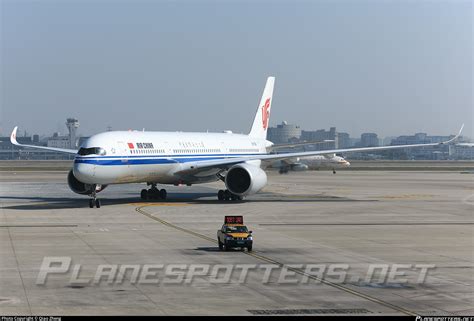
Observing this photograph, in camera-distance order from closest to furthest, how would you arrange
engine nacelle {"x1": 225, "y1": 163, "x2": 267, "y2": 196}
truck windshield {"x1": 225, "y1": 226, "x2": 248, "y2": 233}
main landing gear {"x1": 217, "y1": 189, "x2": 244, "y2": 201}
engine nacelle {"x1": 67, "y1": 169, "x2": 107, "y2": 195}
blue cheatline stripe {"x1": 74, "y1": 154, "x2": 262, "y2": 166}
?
truck windshield {"x1": 225, "y1": 226, "x2": 248, "y2": 233} < blue cheatline stripe {"x1": 74, "y1": 154, "x2": 262, "y2": 166} < engine nacelle {"x1": 67, "y1": 169, "x2": 107, "y2": 195} < engine nacelle {"x1": 225, "y1": 163, "x2": 267, "y2": 196} < main landing gear {"x1": 217, "y1": 189, "x2": 244, "y2": 201}

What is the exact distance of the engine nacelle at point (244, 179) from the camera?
54188 millimetres

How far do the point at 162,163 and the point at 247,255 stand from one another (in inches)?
1020

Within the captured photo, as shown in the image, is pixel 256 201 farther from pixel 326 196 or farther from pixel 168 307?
pixel 168 307

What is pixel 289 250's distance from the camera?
31.1 meters

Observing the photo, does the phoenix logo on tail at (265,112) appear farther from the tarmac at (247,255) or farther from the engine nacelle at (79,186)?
the engine nacelle at (79,186)

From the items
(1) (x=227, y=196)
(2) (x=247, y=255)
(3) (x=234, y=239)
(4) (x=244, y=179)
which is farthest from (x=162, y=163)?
(2) (x=247, y=255)

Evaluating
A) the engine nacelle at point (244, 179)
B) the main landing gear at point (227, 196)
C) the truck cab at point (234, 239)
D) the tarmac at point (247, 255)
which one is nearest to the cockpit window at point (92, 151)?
the tarmac at point (247, 255)

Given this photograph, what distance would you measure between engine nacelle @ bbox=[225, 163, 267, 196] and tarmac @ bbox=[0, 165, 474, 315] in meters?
1.17

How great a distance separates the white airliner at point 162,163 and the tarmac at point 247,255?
1.56 meters

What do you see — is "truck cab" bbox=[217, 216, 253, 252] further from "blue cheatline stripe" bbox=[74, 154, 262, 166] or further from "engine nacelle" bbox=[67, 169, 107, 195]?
"engine nacelle" bbox=[67, 169, 107, 195]

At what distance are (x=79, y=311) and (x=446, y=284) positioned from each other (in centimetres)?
1091

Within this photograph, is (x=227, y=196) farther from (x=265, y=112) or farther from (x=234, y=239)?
(x=234, y=239)

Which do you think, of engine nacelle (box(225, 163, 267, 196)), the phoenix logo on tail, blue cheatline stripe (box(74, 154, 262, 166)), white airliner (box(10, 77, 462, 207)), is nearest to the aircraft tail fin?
the phoenix logo on tail

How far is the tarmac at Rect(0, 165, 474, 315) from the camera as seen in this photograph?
2034 cm
